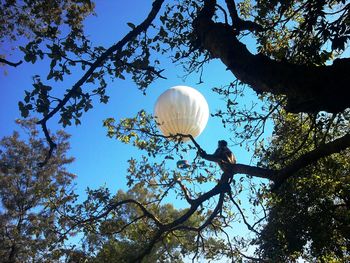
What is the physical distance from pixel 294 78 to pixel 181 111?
8189 millimetres

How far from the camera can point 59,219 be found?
784 cm

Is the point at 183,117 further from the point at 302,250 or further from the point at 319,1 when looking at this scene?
the point at 319,1

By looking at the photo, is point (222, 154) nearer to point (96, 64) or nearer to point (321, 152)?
point (321, 152)

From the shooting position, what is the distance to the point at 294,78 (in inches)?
131

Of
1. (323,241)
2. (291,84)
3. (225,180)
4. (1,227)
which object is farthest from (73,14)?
(1,227)

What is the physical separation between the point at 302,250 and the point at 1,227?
1871 cm

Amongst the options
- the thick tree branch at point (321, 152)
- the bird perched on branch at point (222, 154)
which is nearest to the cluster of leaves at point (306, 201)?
the bird perched on branch at point (222, 154)

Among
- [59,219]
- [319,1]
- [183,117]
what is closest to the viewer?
[319,1]

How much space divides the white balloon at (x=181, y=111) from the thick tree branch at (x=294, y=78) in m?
6.90

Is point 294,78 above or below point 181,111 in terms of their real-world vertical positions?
below

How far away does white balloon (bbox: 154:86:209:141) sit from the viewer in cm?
1112

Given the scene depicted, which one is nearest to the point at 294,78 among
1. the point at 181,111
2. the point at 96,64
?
the point at 96,64

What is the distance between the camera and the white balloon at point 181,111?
11117 mm

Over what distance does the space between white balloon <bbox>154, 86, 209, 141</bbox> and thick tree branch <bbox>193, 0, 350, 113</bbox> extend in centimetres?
Result: 690
